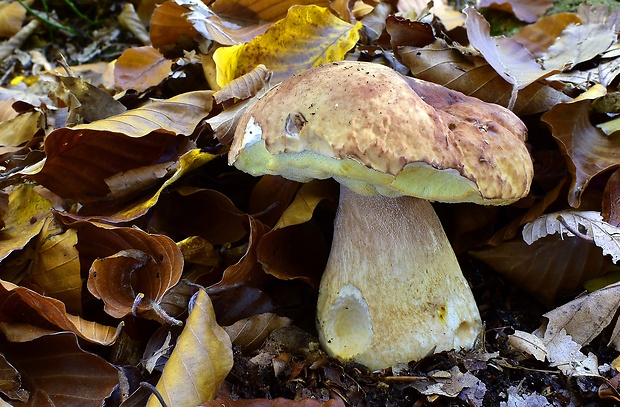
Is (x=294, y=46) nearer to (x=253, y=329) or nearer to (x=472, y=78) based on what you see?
(x=472, y=78)

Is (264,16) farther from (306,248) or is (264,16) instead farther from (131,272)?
(131,272)

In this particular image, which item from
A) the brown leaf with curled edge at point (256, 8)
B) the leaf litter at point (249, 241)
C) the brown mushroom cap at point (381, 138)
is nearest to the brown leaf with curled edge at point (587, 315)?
the leaf litter at point (249, 241)

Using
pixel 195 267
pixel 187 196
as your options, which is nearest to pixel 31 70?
pixel 187 196

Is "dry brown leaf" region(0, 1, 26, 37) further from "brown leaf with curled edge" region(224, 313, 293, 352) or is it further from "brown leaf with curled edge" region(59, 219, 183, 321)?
"brown leaf with curled edge" region(224, 313, 293, 352)

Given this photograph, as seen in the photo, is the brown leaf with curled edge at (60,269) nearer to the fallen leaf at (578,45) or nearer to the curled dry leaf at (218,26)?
the curled dry leaf at (218,26)

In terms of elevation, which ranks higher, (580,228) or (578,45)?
(578,45)

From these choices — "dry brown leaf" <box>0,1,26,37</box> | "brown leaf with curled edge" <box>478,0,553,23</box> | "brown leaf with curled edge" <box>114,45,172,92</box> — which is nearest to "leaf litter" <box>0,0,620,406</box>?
"brown leaf with curled edge" <box>114,45,172,92</box>

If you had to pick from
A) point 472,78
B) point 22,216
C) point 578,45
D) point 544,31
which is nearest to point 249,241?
point 22,216
